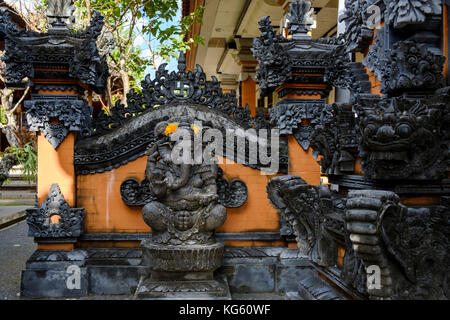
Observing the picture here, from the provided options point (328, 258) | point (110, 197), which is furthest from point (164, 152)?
point (328, 258)

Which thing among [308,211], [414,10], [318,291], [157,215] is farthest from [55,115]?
[414,10]

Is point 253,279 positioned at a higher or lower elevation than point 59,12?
lower

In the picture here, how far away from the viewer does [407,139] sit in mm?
2006

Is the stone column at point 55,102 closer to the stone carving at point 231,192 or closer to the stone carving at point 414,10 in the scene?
the stone carving at point 231,192

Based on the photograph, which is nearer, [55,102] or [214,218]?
[214,218]

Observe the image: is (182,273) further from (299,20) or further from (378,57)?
(299,20)

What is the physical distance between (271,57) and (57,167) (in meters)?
3.43

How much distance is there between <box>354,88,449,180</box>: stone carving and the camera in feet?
6.60

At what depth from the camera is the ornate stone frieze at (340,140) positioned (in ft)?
8.07

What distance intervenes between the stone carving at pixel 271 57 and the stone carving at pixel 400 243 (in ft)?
12.9

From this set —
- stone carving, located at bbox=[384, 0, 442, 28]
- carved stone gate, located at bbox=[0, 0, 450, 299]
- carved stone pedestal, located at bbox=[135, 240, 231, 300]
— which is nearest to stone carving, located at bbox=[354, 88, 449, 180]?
stone carving, located at bbox=[384, 0, 442, 28]

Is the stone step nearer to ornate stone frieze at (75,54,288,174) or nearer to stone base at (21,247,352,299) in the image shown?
stone base at (21,247,352,299)
